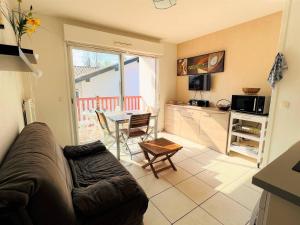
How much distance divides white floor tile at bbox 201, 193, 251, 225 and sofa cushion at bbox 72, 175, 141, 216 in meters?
0.99

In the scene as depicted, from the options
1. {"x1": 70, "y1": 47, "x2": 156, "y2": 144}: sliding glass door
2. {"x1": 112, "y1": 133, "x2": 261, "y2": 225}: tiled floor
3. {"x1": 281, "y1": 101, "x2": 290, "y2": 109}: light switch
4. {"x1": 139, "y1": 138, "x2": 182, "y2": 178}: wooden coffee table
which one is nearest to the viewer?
{"x1": 112, "y1": 133, "x2": 261, "y2": 225}: tiled floor

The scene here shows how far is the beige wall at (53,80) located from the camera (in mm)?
2715

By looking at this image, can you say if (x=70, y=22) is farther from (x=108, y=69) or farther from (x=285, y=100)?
(x=285, y=100)

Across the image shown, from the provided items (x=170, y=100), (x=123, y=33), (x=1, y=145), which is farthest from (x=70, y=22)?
(x=170, y=100)

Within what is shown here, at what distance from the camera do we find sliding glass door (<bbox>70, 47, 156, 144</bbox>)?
3.28 m

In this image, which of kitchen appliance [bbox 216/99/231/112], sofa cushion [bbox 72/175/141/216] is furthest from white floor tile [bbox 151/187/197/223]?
kitchen appliance [bbox 216/99/231/112]

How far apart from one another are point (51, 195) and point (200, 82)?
361 cm

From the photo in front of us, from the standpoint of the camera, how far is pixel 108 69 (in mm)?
3643

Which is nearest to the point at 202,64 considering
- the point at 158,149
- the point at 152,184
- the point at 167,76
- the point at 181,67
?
the point at 181,67

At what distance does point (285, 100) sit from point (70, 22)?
12.0 ft

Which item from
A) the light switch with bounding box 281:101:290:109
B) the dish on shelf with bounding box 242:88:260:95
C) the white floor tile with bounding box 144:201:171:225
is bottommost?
the white floor tile with bounding box 144:201:171:225

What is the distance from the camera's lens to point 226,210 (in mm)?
1703

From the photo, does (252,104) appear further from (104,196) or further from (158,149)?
(104,196)

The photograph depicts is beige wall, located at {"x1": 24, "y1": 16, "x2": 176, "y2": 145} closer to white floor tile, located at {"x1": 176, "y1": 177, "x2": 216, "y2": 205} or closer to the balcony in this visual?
the balcony
